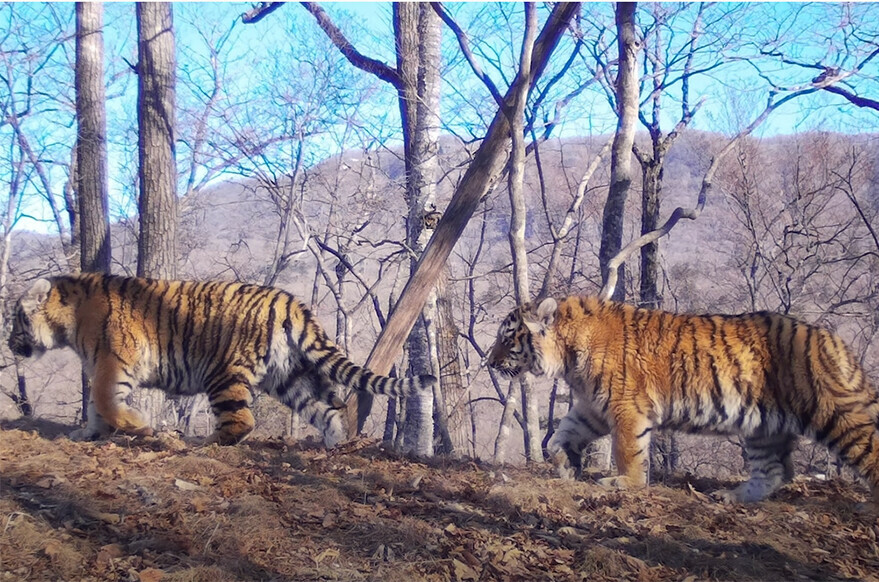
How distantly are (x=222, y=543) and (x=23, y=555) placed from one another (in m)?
0.85

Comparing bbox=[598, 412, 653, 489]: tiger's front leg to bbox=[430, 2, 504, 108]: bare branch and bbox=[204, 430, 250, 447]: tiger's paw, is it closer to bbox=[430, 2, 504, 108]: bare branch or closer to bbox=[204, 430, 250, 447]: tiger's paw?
bbox=[204, 430, 250, 447]: tiger's paw

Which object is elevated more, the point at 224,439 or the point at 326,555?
the point at 224,439

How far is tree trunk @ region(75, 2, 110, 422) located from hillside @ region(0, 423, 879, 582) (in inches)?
172

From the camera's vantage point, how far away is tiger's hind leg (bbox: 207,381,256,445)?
585 cm

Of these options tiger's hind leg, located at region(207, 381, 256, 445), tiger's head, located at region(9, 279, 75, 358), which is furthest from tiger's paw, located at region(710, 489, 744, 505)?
tiger's head, located at region(9, 279, 75, 358)

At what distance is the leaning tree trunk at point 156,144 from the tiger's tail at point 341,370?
119 inches

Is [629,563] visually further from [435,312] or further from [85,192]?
[85,192]

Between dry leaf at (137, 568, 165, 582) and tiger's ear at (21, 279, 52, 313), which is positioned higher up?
tiger's ear at (21, 279, 52, 313)

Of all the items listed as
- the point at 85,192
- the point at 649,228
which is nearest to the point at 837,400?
the point at 649,228

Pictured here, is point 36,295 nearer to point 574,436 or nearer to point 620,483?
point 574,436

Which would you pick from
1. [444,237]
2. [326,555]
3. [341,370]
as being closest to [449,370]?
[444,237]

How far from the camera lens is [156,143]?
8625 millimetres

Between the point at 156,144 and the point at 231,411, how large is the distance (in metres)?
4.15

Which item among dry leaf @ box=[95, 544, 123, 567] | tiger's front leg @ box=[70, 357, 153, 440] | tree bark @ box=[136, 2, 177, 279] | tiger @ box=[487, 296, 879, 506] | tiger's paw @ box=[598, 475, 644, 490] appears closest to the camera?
dry leaf @ box=[95, 544, 123, 567]
